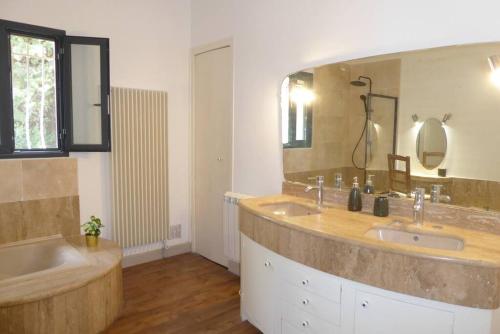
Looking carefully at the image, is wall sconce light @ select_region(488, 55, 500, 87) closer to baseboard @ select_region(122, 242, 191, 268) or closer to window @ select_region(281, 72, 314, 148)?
window @ select_region(281, 72, 314, 148)

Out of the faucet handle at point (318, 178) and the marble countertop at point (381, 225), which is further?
the faucet handle at point (318, 178)

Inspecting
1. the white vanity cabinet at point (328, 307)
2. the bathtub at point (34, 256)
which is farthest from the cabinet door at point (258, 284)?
the bathtub at point (34, 256)

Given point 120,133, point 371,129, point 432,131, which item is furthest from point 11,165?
point 432,131

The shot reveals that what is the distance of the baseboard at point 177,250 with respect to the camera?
3.85m

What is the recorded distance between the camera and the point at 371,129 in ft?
7.42

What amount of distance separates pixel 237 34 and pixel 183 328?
8.23 feet

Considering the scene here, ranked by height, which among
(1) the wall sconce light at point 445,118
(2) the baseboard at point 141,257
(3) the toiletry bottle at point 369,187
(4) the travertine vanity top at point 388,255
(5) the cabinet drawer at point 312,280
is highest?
(1) the wall sconce light at point 445,118

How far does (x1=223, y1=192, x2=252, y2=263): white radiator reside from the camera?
3179mm

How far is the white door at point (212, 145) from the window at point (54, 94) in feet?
3.18

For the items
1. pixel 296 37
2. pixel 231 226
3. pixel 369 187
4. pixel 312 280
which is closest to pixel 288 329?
pixel 312 280

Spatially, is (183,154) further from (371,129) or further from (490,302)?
(490,302)

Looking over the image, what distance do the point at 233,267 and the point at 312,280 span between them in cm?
165

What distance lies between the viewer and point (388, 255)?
5.08ft

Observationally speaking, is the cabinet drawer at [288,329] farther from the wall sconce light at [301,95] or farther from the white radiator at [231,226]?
the wall sconce light at [301,95]
